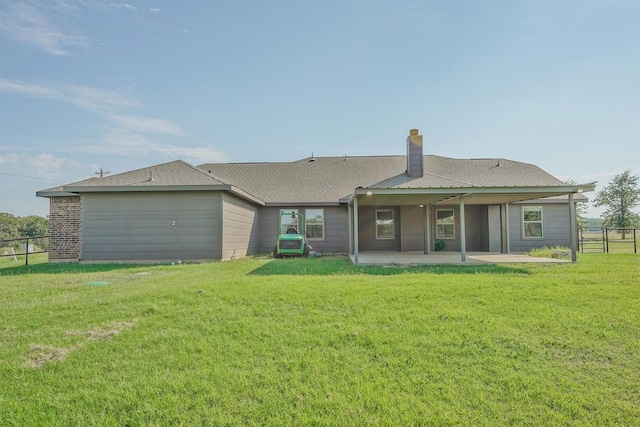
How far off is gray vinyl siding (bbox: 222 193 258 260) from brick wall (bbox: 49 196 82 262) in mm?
5164

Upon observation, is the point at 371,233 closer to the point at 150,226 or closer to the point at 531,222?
the point at 531,222

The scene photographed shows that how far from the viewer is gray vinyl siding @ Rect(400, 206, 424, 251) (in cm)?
1539

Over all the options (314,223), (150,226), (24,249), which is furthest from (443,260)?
(24,249)

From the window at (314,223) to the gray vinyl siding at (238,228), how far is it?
222 centimetres

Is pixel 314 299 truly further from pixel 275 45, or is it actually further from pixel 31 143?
pixel 31 143

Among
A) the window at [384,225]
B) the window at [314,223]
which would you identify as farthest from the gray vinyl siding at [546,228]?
the window at [314,223]

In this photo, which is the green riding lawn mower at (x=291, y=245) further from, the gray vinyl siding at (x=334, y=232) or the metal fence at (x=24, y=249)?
the metal fence at (x=24, y=249)

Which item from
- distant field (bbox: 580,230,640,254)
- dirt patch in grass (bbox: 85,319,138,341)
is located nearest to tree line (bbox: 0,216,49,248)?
dirt patch in grass (bbox: 85,319,138,341)

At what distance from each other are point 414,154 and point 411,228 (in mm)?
3674

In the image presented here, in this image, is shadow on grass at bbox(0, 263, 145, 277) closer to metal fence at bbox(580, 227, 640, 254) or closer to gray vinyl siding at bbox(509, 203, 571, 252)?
gray vinyl siding at bbox(509, 203, 571, 252)

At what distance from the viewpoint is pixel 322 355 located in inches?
131

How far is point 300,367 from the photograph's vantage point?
3.10m

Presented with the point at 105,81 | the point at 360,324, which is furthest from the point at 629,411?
the point at 105,81

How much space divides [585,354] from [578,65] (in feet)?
31.1
